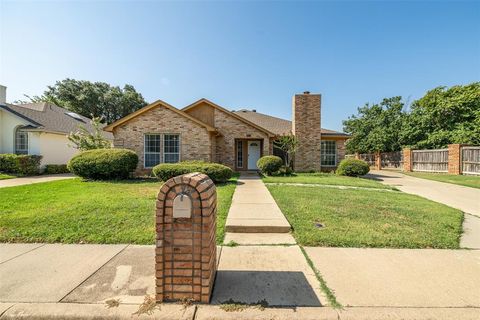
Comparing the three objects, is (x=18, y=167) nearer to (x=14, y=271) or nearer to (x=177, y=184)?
(x=14, y=271)

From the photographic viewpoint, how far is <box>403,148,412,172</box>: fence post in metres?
19.8

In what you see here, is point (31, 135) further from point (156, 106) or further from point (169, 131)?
point (169, 131)

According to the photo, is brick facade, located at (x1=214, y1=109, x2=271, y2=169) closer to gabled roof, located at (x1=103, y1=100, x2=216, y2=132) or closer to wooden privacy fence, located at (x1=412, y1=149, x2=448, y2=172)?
gabled roof, located at (x1=103, y1=100, x2=216, y2=132)

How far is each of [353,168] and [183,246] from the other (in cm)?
1388

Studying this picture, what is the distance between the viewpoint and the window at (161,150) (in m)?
14.0

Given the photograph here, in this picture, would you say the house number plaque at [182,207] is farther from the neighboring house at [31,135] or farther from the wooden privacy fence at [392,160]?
the wooden privacy fence at [392,160]

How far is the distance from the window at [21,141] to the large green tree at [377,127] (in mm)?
28590

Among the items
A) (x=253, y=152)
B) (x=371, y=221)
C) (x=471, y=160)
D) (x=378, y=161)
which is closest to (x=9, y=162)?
(x=253, y=152)

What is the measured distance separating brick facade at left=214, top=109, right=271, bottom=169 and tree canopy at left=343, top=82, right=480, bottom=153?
14.0 meters

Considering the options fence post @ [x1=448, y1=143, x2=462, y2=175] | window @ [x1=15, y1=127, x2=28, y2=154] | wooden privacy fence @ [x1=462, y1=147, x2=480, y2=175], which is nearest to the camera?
A: wooden privacy fence @ [x1=462, y1=147, x2=480, y2=175]

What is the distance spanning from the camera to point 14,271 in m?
3.08

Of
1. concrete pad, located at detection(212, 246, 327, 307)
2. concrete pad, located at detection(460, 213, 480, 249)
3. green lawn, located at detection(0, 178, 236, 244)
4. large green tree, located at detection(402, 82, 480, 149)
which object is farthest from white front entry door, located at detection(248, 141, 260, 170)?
large green tree, located at detection(402, 82, 480, 149)

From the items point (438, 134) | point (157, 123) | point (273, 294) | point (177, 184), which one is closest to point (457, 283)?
point (273, 294)

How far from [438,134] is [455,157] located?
16.6 feet
